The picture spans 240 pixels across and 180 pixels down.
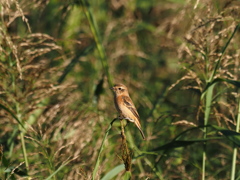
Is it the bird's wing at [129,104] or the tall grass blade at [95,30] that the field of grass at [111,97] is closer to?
the tall grass blade at [95,30]

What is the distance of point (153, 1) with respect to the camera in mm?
6965

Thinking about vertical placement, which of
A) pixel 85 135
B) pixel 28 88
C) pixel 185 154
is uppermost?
pixel 28 88

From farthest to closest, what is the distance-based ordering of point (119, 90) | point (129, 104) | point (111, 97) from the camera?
point (111, 97) < point (119, 90) < point (129, 104)

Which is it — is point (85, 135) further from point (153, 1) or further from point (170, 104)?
point (153, 1)

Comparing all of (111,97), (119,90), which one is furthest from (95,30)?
(111,97)

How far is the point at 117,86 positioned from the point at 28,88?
1.09 metres

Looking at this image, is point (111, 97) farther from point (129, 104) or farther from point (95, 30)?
point (95, 30)

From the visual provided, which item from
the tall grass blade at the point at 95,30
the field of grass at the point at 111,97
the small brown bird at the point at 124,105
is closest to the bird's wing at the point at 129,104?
the small brown bird at the point at 124,105

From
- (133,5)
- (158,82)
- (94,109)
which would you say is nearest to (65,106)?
(94,109)

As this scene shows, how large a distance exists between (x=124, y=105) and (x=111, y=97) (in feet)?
3.10

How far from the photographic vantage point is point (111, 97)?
4.87 meters

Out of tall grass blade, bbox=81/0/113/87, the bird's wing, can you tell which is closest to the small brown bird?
the bird's wing

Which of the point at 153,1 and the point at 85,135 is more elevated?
the point at 153,1

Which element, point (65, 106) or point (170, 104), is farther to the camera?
point (170, 104)
